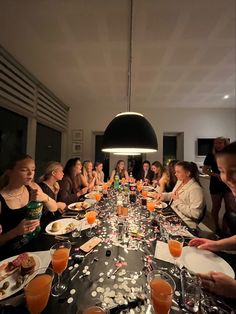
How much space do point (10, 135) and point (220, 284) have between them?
333cm

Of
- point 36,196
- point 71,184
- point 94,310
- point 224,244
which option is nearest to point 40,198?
point 36,196

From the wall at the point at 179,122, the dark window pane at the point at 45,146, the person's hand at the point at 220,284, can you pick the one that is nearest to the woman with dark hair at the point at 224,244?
the person's hand at the point at 220,284

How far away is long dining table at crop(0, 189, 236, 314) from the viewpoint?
0.68m

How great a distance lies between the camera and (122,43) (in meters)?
2.10

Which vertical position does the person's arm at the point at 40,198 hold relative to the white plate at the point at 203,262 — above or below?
above

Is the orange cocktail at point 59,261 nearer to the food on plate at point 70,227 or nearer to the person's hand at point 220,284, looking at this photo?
the food on plate at point 70,227

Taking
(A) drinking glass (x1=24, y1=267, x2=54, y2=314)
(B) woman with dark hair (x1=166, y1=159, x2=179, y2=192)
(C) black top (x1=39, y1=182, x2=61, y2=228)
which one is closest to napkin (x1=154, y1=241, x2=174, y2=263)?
(A) drinking glass (x1=24, y1=267, x2=54, y2=314)

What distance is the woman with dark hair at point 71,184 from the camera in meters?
2.24

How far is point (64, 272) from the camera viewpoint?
0.88 meters

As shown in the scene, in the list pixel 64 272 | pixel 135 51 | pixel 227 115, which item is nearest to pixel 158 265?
pixel 64 272

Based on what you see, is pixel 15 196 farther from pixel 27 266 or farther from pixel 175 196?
pixel 175 196

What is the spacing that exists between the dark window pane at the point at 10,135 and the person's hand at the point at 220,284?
2.69 m

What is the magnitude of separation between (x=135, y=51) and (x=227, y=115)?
3.93 metres

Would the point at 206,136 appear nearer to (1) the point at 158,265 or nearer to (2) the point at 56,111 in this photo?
(2) the point at 56,111
